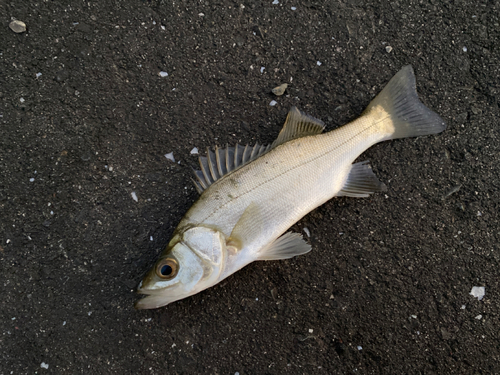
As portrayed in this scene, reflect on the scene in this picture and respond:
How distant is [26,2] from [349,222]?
3.31m

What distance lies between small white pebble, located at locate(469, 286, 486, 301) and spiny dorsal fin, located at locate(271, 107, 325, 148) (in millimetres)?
1845

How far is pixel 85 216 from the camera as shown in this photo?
2.72 metres

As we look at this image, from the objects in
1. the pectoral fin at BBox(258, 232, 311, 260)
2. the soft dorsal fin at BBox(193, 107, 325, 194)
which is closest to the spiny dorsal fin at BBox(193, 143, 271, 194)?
the soft dorsal fin at BBox(193, 107, 325, 194)

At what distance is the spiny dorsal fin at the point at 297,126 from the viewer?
254cm

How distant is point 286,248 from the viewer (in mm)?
2486

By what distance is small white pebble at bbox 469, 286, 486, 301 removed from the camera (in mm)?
2701

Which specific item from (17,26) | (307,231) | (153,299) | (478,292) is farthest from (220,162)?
(478,292)

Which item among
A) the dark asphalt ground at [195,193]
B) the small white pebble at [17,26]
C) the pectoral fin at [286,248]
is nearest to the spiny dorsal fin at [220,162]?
the dark asphalt ground at [195,193]

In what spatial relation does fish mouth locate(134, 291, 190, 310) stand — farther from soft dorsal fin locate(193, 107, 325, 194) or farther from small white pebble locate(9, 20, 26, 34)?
small white pebble locate(9, 20, 26, 34)

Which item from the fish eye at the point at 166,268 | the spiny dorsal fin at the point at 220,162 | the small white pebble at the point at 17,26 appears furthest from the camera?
the small white pebble at the point at 17,26

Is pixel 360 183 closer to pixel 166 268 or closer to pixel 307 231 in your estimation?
pixel 307 231

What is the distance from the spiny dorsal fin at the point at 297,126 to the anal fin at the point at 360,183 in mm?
442

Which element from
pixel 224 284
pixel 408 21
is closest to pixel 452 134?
pixel 408 21

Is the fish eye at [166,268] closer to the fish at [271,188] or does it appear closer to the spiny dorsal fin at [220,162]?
the fish at [271,188]
